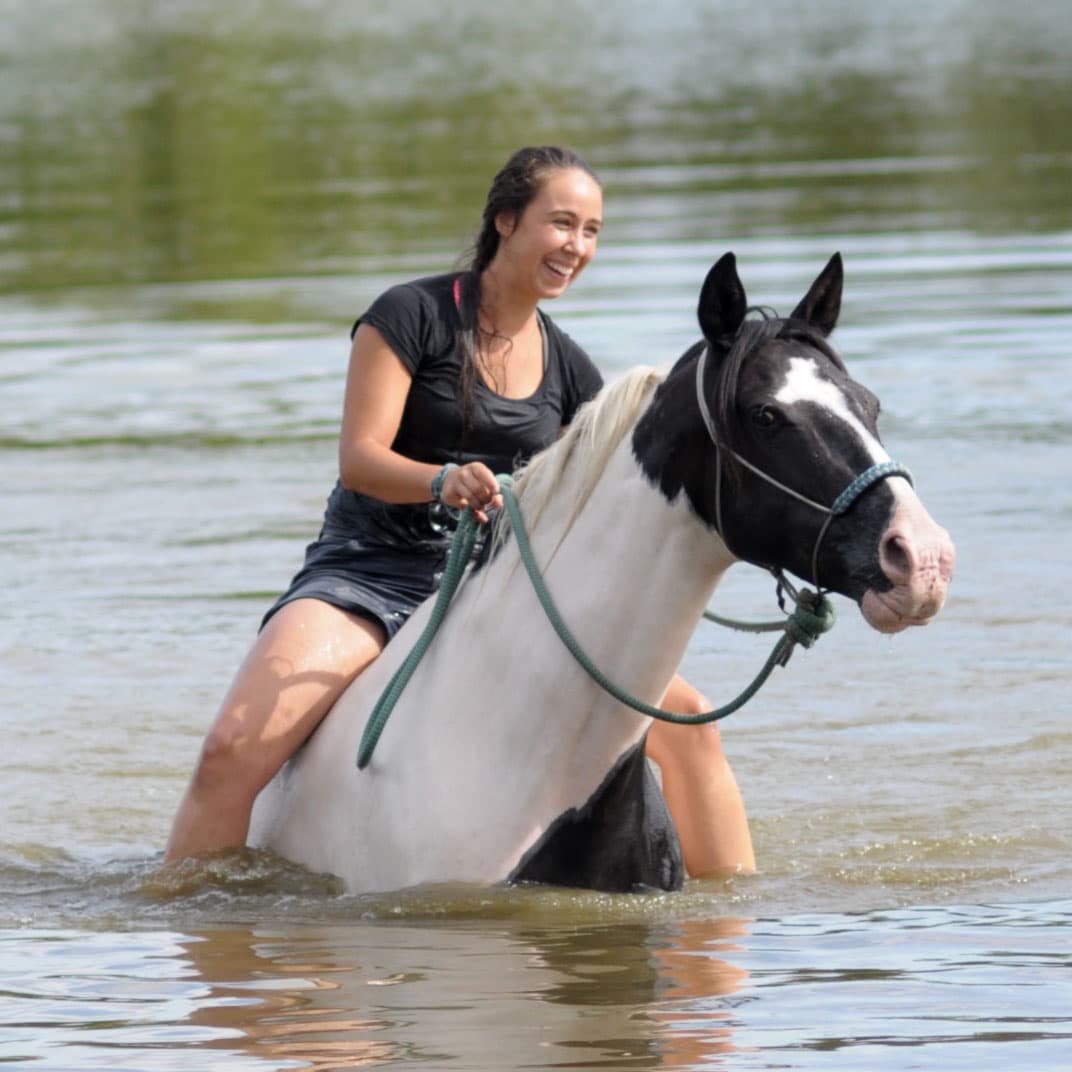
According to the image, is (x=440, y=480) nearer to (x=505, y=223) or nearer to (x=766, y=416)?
(x=505, y=223)

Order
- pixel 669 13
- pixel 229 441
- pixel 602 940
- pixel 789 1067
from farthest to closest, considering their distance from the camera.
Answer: pixel 669 13 → pixel 229 441 → pixel 602 940 → pixel 789 1067

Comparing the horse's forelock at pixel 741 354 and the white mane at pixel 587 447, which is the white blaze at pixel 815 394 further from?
the white mane at pixel 587 447

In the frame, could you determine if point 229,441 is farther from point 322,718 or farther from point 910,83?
point 910,83

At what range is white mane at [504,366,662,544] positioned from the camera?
4.96 meters

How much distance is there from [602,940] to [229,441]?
8390 mm

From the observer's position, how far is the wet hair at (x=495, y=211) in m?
5.55

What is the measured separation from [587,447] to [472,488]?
0.27 meters

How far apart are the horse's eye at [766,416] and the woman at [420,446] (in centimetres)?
98

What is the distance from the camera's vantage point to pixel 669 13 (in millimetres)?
61000

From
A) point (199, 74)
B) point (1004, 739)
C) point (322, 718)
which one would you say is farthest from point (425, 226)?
point (199, 74)

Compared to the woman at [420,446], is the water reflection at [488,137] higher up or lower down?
higher up

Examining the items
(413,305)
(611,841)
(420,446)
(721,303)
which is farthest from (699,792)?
(721,303)

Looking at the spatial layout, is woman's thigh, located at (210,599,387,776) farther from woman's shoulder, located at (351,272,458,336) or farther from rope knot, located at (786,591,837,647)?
rope knot, located at (786,591,837,647)

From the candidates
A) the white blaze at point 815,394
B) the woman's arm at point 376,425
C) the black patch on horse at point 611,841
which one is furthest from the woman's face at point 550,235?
the black patch on horse at point 611,841
